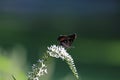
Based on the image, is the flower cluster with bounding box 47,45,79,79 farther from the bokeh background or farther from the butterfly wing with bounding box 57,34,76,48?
the bokeh background

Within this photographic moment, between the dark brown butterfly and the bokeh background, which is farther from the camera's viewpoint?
the bokeh background

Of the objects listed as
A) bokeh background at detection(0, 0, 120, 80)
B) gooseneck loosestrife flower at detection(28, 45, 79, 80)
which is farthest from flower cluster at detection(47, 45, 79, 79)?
bokeh background at detection(0, 0, 120, 80)

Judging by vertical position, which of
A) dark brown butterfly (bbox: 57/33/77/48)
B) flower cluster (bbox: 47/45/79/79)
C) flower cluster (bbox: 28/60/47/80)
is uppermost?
dark brown butterfly (bbox: 57/33/77/48)

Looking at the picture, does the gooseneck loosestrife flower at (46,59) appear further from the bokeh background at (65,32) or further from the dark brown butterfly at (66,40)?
the bokeh background at (65,32)

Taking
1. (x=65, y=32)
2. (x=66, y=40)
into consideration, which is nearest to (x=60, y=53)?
(x=66, y=40)

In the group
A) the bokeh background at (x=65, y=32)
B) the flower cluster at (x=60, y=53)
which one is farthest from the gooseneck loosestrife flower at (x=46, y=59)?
the bokeh background at (x=65, y=32)

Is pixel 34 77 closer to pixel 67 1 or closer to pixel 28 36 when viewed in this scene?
pixel 28 36

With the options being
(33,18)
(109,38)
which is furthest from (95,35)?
(33,18)

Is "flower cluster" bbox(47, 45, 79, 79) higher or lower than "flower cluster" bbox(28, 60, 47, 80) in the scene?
higher
